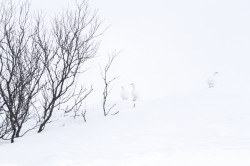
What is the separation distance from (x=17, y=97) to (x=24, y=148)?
3.97 meters

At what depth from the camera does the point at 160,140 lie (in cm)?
636

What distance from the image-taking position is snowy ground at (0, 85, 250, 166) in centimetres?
492

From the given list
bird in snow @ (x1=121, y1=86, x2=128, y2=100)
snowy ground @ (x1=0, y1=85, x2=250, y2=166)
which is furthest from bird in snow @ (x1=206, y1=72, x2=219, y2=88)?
bird in snow @ (x1=121, y1=86, x2=128, y2=100)

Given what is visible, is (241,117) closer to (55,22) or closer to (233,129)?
(233,129)

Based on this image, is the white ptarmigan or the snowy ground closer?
the snowy ground

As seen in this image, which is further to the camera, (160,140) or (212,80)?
(212,80)

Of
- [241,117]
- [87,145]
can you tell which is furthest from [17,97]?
[241,117]

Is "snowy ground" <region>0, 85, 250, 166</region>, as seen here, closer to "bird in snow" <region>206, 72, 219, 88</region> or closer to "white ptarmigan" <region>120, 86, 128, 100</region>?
"bird in snow" <region>206, 72, 219, 88</region>

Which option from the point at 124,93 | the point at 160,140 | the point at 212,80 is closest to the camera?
the point at 160,140

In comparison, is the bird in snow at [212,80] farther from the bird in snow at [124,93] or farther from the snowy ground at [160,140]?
the bird in snow at [124,93]

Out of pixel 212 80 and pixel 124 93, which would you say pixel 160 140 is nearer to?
pixel 212 80

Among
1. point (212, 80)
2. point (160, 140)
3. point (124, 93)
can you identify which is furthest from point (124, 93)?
point (160, 140)

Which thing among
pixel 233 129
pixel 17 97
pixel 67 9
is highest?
pixel 67 9

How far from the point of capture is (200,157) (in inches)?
189
